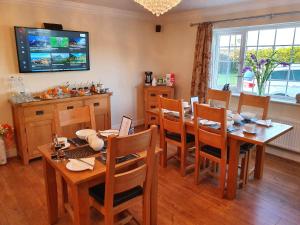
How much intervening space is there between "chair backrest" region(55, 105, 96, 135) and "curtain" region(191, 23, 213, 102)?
2433 millimetres

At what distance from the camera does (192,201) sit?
7.91 ft

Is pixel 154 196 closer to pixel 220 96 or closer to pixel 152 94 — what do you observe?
pixel 220 96

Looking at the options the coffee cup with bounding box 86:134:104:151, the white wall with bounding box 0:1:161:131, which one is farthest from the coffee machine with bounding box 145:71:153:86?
the coffee cup with bounding box 86:134:104:151

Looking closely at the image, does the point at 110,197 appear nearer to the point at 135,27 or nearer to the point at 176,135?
the point at 176,135

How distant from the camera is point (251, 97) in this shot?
9.65 feet

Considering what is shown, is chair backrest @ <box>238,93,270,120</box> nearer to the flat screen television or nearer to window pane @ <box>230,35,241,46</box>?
window pane @ <box>230,35,241,46</box>

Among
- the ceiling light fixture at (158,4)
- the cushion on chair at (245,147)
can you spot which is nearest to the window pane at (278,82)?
the cushion on chair at (245,147)

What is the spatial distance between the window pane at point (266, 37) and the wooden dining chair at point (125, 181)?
288 centimetres

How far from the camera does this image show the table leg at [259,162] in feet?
9.07

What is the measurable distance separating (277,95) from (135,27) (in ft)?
9.14

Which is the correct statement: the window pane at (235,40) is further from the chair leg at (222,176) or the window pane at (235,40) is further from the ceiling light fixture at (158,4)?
the chair leg at (222,176)

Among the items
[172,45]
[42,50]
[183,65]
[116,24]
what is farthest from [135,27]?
[42,50]

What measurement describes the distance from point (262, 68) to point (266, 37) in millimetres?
511

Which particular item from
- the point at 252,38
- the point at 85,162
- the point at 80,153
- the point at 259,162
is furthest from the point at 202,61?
the point at 85,162
